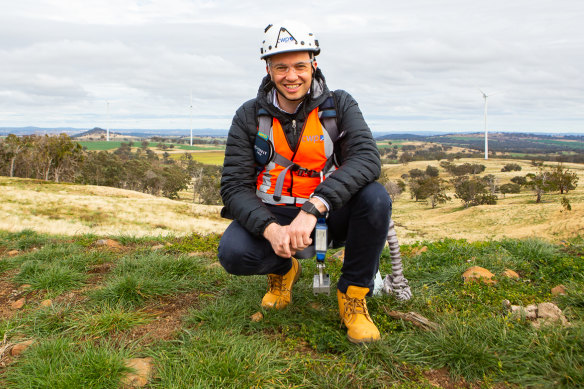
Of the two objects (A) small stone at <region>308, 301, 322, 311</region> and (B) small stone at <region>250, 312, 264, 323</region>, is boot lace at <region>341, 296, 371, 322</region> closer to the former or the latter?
(A) small stone at <region>308, 301, 322, 311</region>

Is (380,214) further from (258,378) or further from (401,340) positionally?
(258,378)

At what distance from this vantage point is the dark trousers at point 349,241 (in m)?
3.31

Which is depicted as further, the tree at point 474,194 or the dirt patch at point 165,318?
the tree at point 474,194

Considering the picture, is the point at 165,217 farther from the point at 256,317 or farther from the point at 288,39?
the point at 288,39

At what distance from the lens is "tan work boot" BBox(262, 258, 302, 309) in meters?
3.83

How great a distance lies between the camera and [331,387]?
8.59 feet

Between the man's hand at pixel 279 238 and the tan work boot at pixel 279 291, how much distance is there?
700mm

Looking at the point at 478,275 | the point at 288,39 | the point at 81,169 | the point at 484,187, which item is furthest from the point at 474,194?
the point at 81,169

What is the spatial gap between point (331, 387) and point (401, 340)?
827mm

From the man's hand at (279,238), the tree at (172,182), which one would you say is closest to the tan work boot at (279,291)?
the man's hand at (279,238)

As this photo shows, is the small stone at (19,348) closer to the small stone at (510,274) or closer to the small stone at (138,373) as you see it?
the small stone at (138,373)

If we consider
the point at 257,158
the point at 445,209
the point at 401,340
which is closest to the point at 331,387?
the point at 401,340

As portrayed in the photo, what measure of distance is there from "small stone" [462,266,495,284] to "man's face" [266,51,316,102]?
2718mm

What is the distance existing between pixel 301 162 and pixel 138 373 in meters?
2.16
